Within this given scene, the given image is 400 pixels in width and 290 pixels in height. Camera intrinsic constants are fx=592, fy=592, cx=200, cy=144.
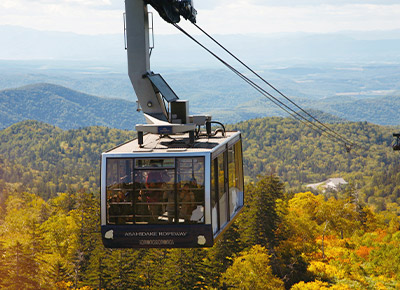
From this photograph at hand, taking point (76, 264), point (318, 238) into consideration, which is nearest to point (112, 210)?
point (76, 264)

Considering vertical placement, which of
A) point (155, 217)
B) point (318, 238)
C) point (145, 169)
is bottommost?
point (318, 238)

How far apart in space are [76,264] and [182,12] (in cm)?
4455

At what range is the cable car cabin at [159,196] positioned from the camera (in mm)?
15953

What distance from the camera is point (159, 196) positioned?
16031 millimetres

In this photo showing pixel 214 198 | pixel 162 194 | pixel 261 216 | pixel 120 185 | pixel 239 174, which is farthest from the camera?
pixel 261 216

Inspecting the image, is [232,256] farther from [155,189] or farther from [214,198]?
[155,189]

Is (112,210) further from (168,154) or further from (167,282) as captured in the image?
(167,282)

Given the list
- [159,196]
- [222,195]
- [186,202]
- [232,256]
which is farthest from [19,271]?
[186,202]

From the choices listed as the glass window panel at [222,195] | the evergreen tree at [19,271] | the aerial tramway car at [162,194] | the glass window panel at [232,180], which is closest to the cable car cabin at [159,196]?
the aerial tramway car at [162,194]

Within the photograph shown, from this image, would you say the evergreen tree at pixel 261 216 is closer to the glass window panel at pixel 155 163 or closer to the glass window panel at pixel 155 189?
the glass window panel at pixel 155 189

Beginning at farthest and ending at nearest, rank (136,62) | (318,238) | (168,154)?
(318,238), (136,62), (168,154)

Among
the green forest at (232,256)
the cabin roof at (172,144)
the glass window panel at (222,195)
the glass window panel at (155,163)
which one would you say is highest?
the cabin roof at (172,144)

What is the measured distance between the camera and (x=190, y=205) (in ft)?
52.9

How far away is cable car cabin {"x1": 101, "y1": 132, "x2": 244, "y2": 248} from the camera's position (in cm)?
1595
